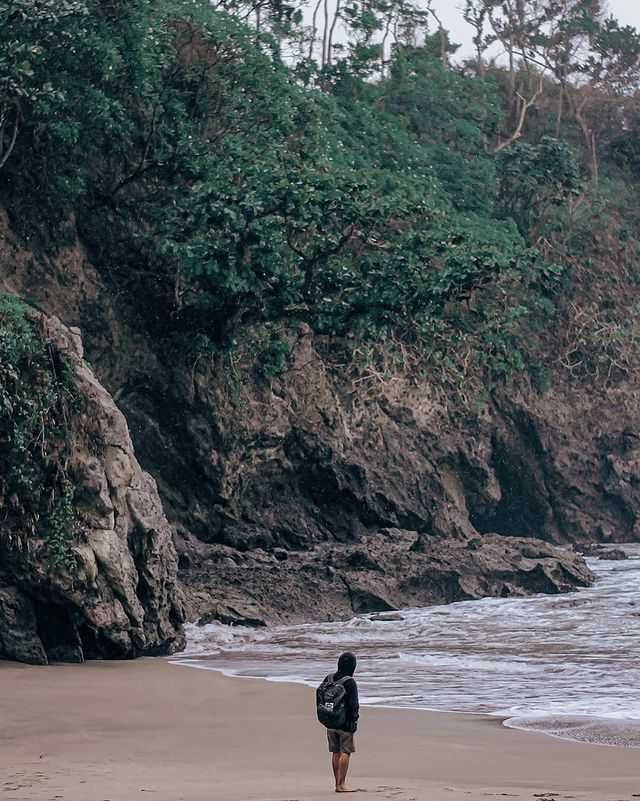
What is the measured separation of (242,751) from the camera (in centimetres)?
841

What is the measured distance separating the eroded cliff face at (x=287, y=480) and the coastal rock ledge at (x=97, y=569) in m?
0.08

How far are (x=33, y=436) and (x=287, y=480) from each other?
7883 mm

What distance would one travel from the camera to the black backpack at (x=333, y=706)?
23.2 feet

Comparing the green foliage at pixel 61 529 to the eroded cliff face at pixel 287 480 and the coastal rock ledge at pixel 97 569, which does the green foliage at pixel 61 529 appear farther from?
the eroded cliff face at pixel 287 480

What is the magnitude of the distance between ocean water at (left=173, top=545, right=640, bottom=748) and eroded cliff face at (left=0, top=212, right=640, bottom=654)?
2.21ft

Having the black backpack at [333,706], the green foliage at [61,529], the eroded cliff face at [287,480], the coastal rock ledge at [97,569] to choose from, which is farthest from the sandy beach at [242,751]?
the eroded cliff face at [287,480]

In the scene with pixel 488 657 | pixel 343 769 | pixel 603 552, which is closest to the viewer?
pixel 343 769

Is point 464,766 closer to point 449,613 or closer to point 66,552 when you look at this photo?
point 66,552

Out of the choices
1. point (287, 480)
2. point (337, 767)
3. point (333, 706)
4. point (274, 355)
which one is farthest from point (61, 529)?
point (287, 480)

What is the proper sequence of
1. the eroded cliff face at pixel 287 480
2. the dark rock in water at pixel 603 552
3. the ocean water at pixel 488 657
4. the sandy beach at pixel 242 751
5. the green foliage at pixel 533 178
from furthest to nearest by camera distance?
1. the green foliage at pixel 533 178
2. the dark rock in water at pixel 603 552
3. the eroded cliff face at pixel 287 480
4. the ocean water at pixel 488 657
5. the sandy beach at pixel 242 751

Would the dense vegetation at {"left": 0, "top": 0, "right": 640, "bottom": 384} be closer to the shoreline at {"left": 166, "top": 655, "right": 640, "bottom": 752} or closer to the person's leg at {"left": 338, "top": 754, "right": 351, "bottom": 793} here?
the shoreline at {"left": 166, "top": 655, "right": 640, "bottom": 752}

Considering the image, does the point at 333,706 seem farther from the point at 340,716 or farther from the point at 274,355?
the point at 274,355

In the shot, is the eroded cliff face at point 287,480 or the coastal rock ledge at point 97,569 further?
the eroded cliff face at point 287,480

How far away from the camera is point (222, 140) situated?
1900cm
